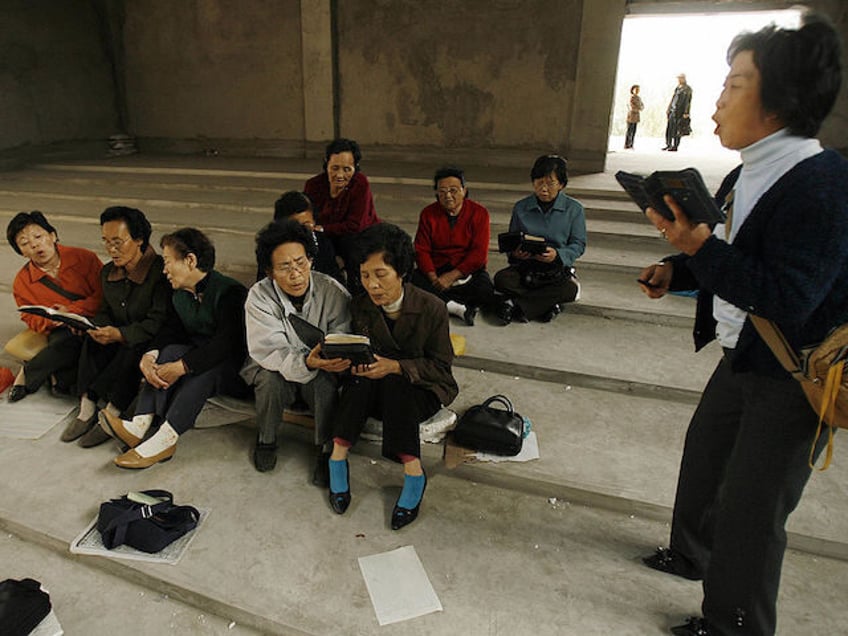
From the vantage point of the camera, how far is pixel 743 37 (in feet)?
4.12

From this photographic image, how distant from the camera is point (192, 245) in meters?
2.75

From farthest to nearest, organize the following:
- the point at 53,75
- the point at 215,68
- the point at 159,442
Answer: the point at 215,68 → the point at 53,75 → the point at 159,442

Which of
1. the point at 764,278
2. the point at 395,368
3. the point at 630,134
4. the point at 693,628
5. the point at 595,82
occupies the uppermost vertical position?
the point at 595,82

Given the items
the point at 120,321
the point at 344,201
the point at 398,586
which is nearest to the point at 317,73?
the point at 344,201

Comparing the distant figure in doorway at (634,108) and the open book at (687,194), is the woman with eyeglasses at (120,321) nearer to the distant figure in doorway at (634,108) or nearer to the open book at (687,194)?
the open book at (687,194)

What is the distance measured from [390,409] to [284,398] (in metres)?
0.67

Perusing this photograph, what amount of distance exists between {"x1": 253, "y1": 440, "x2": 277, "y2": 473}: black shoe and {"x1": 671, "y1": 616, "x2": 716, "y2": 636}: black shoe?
1881 mm

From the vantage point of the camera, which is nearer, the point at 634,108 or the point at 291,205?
the point at 291,205

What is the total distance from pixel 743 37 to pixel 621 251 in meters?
3.73

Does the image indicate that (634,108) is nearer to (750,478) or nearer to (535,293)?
(535,293)

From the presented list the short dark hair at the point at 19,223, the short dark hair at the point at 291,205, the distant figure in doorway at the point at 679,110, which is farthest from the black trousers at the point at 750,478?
the distant figure in doorway at the point at 679,110

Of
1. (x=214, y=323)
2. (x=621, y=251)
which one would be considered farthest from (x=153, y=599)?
(x=621, y=251)

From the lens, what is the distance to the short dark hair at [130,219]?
2.92 m

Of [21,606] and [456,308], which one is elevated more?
Answer: [456,308]
